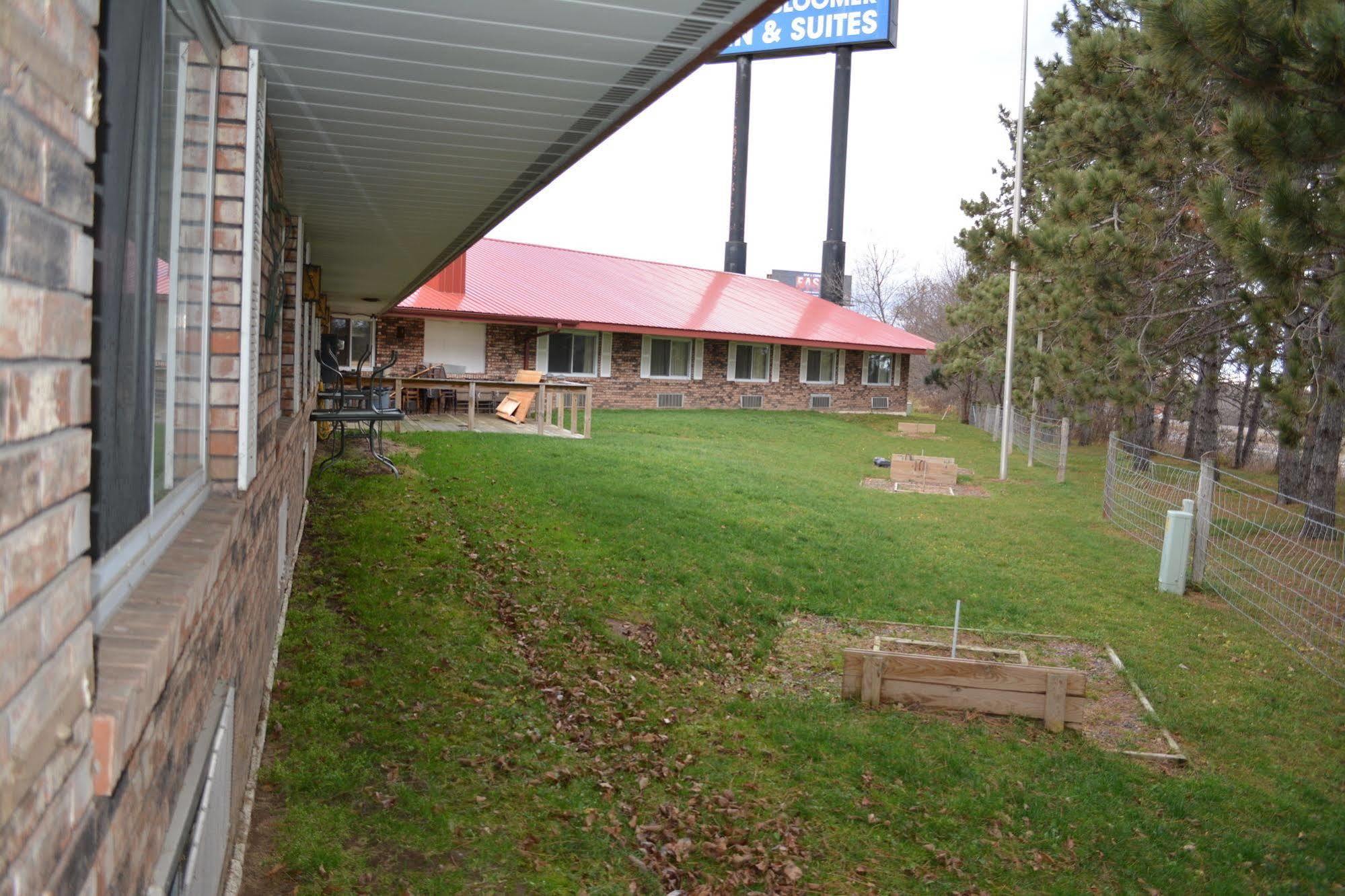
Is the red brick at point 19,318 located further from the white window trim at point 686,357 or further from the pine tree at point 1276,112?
the white window trim at point 686,357

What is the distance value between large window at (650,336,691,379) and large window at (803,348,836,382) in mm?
4807

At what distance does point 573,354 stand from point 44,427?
1041 inches

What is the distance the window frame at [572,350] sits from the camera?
26.8 m

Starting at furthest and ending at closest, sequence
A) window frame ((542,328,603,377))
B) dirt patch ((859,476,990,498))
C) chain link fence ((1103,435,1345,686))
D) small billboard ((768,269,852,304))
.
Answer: small billboard ((768,269,852,304)) < window frame ((542,328,603,377)) < dirt patch ((859,476,990,498)) < chain link fence ((1103,435,1345,686))

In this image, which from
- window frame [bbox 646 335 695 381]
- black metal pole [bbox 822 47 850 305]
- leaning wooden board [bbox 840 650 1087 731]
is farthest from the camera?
black metal pole [bbox 822 47 850 305]

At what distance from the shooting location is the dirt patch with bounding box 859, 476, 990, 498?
677 inches

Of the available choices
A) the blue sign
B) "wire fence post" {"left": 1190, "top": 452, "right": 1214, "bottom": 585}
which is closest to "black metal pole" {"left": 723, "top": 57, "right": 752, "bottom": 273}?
the blue sign

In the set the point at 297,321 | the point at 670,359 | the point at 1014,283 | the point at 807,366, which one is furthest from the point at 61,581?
the point at 807,366

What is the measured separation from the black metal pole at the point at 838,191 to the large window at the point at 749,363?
548 inches

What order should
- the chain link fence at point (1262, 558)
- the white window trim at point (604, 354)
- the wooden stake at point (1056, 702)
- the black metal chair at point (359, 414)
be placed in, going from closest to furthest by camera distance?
the wooden stake at point (1056, 702), the chain link fence at point (1262, 558), the black metal chair at point (359, 414), the white window trim at point (604, 354)

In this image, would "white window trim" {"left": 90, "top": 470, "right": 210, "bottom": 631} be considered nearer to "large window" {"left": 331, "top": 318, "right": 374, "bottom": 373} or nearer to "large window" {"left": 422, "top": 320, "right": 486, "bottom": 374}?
"large window" {"left": 331, "top": 318, "right": 374, "bottom": 373}

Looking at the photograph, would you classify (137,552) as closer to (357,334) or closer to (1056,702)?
(1056,702)

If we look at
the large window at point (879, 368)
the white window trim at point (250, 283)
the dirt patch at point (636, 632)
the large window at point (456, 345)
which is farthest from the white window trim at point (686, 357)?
the white window trim at point (250, 283)

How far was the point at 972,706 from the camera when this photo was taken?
6.85 m
